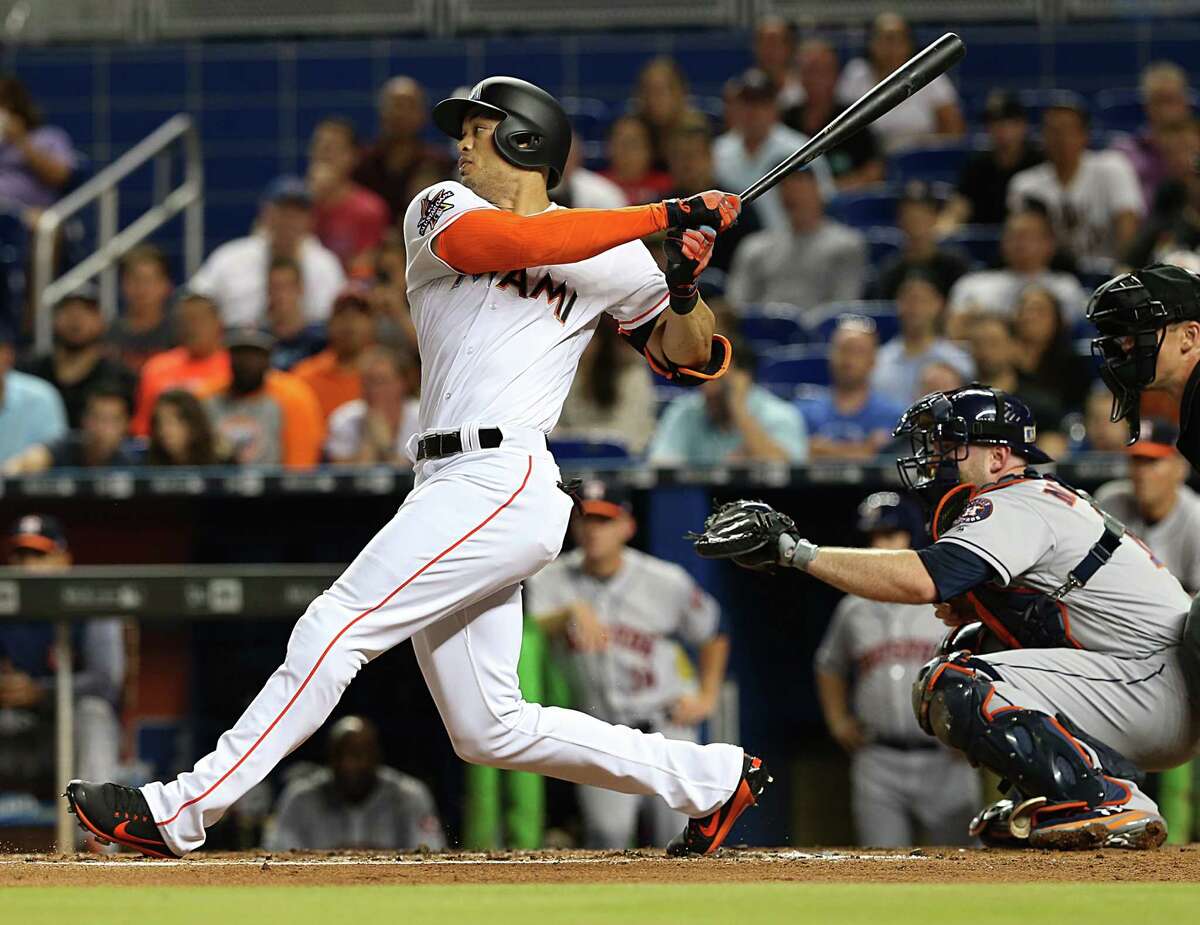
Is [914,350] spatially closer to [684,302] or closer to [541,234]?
[684,302]

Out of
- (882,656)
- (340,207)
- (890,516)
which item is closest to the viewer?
(890,516)

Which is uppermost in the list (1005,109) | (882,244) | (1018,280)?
(1005,109)

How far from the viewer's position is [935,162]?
9.73 meters

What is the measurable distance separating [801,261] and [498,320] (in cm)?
505

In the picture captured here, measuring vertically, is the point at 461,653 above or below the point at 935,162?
below

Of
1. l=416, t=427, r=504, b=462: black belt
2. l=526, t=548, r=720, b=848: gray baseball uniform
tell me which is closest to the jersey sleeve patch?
l=416, t=427, r=504, b=462: black belt

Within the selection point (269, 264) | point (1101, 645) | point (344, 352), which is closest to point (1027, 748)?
point (1101, 645)

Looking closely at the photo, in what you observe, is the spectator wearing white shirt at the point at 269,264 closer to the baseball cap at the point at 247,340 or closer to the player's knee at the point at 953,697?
the baseball cap at the point at 247,340

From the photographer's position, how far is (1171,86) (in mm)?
8914

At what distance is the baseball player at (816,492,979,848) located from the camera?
634 centimetres

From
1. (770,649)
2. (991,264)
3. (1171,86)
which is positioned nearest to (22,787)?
(770,649)

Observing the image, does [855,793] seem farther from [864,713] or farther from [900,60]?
[900,60]

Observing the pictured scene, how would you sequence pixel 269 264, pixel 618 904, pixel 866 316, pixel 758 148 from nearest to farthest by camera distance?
pixel 618 904, pixel 866 316, pixel 269 264, pixel 758 148

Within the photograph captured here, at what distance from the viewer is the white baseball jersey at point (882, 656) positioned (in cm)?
641
